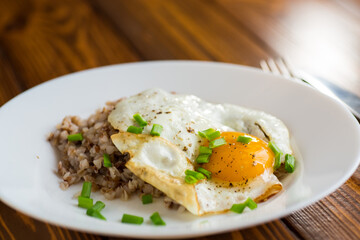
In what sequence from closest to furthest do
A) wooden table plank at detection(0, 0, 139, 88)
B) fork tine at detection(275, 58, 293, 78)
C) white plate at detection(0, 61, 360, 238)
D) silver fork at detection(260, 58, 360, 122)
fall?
white plate at detection(0, 61, 360, 238)
silver fork at detection(260, 58, 360, 122)
fork tine at detection(275, 58, 293, 78)
wooden table plank at detection(0, 0, 139, 88)

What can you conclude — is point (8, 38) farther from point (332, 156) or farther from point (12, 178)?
point (332, 156)

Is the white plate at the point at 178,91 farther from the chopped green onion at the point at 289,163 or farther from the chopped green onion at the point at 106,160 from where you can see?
the chopped green onion at the point at 106,160

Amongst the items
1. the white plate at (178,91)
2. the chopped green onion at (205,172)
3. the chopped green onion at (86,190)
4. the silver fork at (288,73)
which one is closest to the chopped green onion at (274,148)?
the white plate at (178,91)

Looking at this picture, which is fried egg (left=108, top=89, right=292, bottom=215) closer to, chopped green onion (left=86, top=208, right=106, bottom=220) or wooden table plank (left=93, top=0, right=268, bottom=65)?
chopped green onion (left=86, top=208, right=106, bottom=220)

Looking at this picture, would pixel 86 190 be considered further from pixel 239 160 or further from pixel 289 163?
pixel 289 163

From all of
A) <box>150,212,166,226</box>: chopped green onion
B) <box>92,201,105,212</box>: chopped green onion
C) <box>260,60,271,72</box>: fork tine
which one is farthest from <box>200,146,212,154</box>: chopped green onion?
<box>260,60,271,72</box>: fork tine

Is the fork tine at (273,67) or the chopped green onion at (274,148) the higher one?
the fork tine at (273,67)

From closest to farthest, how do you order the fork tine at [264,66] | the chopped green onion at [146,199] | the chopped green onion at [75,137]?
the chopped green onion at [146,199], the chopped green onion at [75,137], the fork tine at [264,66]
